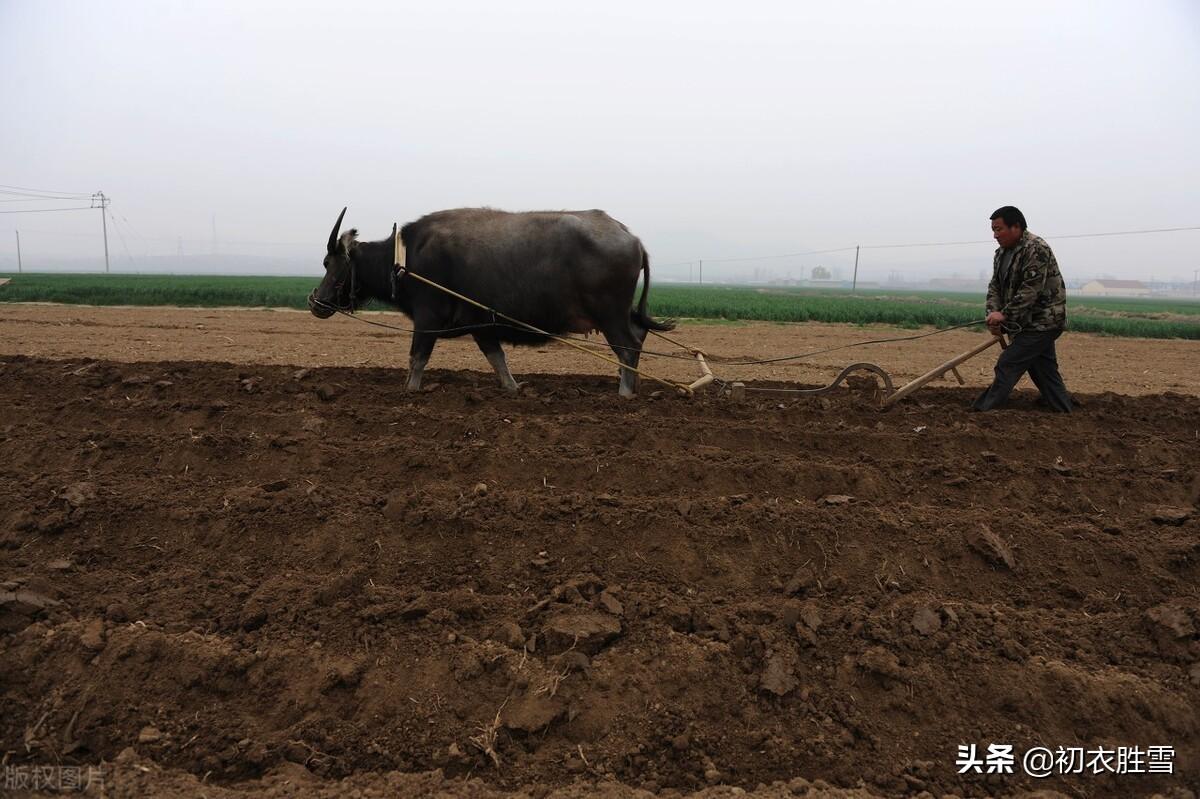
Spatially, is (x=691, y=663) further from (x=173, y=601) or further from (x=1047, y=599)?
(x=173, y=601)

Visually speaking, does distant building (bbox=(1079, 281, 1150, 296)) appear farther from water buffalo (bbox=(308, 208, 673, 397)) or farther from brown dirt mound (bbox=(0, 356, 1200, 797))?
brown dirt mound (bbox=(0, 356, 1200, 797))

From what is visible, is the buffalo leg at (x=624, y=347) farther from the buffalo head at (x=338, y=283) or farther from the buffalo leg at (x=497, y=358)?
the buffalo head at (x=338, y=283)

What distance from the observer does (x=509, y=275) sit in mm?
8078

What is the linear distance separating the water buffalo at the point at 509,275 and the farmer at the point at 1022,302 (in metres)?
3.47

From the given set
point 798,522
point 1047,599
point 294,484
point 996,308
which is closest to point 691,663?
point 798,522

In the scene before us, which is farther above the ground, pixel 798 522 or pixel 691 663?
pixel 798 522

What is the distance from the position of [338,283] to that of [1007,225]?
7.16 m

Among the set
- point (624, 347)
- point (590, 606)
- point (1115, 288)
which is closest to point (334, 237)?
point (624, 347)

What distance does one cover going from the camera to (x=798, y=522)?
14.9 feet

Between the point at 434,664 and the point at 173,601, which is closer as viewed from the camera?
the point at 434,664

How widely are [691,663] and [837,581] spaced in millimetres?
1153

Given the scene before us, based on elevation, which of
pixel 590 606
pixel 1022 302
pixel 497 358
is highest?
pixel 1022 302

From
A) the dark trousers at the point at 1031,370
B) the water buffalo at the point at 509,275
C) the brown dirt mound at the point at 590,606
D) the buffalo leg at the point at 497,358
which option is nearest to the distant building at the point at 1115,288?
the dark trousers at the point at 1031,370

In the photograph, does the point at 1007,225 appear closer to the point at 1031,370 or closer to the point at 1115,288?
the point at 1031,370
